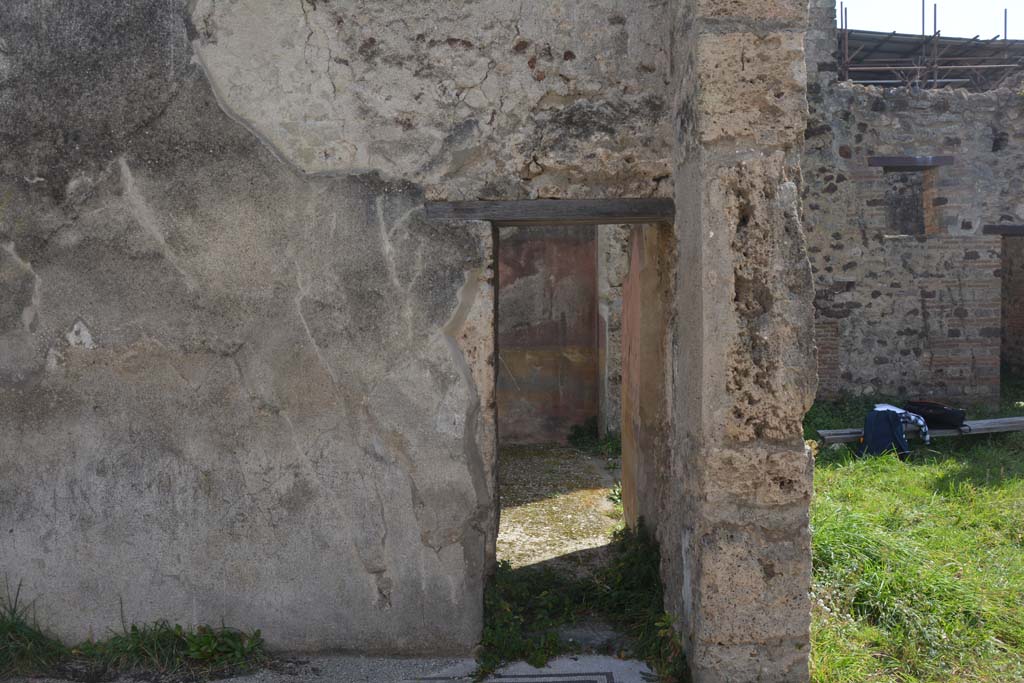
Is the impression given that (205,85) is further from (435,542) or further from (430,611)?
(430,611)

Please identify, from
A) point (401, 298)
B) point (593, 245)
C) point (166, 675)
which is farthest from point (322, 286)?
point (593, 245)

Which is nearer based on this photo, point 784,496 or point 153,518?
point 784,496

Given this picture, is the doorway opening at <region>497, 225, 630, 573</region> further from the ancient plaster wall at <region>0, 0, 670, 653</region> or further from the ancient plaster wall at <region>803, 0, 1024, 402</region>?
the ancient plaster wall at <region>0, 0, 670, 653</region>

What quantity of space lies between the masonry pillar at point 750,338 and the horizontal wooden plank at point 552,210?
353 mm

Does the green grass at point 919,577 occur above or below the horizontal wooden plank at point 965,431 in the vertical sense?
below

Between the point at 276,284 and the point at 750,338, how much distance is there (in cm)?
178

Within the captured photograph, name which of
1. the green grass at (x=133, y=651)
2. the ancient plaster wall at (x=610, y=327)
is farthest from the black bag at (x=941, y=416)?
the green grass at (x=133, y=651)

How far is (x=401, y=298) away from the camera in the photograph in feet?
9.91

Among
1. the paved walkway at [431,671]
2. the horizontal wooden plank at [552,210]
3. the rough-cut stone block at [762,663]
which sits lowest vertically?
the paved walkway at [431,671]

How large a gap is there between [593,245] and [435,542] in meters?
5.53

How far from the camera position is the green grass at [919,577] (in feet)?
10.0

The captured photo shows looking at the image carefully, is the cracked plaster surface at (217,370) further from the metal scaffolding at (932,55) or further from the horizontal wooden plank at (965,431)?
the metal scaffolding at (932,55)

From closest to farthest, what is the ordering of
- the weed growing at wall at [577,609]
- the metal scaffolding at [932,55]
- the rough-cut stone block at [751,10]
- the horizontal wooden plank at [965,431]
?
the rough-cut stone block at [751,10], the weed growing at wall at [577,609], the horizontal wooden plank at [965,431], the metal scaffolding at [932,55]

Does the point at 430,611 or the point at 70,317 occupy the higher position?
the point at 70,317
